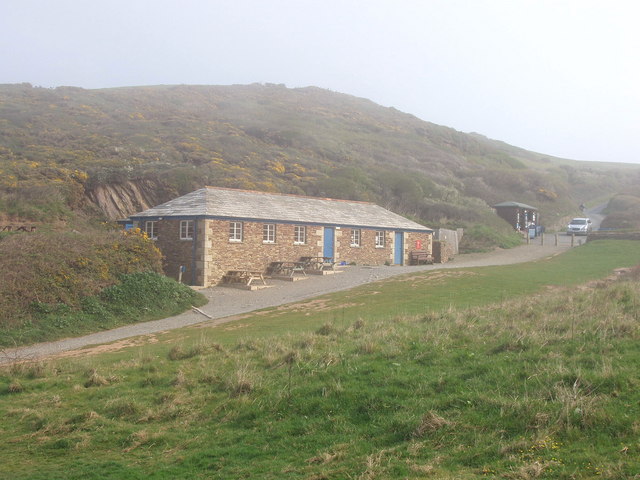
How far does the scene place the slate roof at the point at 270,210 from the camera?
29578mm

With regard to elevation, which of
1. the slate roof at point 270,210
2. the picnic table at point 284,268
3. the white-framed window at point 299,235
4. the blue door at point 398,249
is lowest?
the picnic table at point 284,268

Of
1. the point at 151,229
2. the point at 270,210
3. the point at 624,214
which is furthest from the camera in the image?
the point at 624,214

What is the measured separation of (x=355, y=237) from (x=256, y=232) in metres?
7.28

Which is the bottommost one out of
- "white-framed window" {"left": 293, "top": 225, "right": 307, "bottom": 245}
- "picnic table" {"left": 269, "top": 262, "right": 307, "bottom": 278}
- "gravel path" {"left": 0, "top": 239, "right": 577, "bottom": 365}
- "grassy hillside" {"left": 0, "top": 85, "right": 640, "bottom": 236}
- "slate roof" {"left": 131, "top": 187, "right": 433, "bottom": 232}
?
"gravel path" {"left": 0, "top": 239, "right": 577, "bottom": 365}

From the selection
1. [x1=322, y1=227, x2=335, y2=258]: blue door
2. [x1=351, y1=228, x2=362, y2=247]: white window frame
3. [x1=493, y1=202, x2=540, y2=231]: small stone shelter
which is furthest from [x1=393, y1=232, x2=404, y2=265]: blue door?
[x1=493, y1=202, x2=540, y2=231]: small stone shelter

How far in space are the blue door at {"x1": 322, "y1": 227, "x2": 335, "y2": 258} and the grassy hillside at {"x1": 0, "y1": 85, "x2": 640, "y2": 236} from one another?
44.8 feet

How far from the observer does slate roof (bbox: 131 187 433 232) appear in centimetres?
2958

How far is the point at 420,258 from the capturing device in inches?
1475

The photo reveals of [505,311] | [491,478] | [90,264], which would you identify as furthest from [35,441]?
[90,264]

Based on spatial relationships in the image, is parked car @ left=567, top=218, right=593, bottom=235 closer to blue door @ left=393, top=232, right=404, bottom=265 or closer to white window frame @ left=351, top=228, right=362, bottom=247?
blue door @ left=393, top=232, right=404, bottom=265

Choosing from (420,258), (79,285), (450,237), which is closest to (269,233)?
(420,258)

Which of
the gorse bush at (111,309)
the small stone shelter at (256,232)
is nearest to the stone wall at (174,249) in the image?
the small stone shelter at (256,232)

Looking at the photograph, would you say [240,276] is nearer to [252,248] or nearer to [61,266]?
[252,248]

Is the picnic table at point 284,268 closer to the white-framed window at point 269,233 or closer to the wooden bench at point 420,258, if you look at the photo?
the white-framed window at point 269,233
